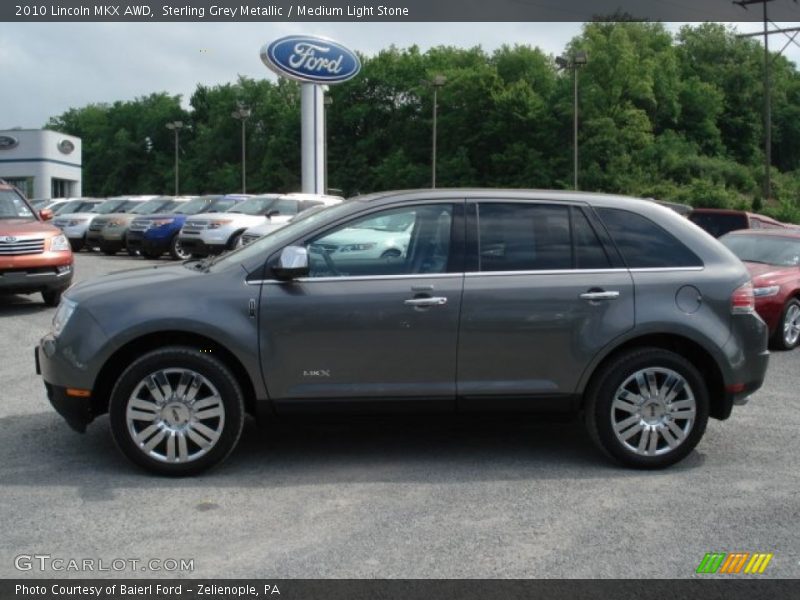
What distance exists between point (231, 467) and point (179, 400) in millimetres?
582

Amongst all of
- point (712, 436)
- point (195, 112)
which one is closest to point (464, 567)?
point (712, 436)

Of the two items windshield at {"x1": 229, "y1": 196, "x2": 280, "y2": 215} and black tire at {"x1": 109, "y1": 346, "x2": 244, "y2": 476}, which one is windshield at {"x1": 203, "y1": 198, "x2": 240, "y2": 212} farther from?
black tire at {"x1": 109, "y1": 346, "x2": 244, "y2": 476}

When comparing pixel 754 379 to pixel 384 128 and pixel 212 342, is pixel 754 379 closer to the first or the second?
pixel 212 342

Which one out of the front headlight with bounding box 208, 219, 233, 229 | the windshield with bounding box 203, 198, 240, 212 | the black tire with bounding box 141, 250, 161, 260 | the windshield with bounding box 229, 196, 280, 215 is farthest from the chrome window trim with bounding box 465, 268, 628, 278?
the black tire with bounding box 141, 250, 161, 260

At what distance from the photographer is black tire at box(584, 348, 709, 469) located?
217 inches

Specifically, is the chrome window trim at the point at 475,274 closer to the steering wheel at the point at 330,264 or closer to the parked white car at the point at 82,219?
the steering wheel at the point at 330,264

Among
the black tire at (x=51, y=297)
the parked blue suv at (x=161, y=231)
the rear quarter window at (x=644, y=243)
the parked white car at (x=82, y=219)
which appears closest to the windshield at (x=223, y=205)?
the parked blue suv at (x=161, y=231)

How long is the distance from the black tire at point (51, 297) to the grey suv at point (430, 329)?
25.4ft

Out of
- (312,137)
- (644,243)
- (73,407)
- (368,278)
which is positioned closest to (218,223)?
(73,407)

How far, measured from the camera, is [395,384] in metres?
5.41

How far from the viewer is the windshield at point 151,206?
25.9 metres

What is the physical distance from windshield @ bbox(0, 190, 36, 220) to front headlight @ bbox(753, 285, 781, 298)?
33.4ft

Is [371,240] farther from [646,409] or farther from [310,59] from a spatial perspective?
[310,59]

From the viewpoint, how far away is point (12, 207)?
13320 millimetres
